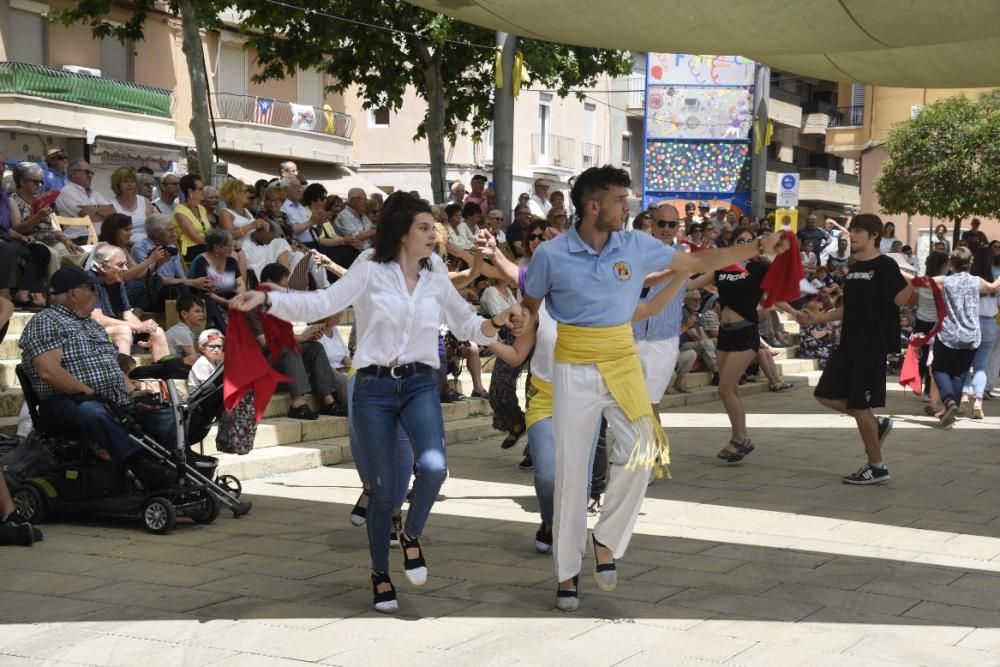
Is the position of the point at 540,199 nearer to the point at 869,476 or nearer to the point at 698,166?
the point at 698,166

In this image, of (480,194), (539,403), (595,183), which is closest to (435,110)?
(480,194)

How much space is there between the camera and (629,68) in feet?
90.6

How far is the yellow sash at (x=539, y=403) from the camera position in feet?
24.4

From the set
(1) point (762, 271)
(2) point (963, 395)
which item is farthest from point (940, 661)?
(2) point (963, 395)

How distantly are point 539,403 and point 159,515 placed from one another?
2.51 meters

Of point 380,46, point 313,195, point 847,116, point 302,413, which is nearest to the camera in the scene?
point 302,413

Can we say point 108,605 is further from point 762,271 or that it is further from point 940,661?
point 762,271

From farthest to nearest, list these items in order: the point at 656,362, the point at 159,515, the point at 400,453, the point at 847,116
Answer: the point at 847,116 → the point at 656,362 → the point at 159,515 → the point at 400,453

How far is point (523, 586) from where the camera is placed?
689 centimetres

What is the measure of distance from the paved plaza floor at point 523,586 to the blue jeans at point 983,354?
198 inches

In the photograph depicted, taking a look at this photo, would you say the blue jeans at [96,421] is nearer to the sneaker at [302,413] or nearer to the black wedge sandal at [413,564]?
the black wedge sandal at [413,564]

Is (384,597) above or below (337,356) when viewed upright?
below

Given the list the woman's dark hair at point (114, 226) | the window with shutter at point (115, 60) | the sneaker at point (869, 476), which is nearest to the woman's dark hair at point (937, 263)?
the sneaker at point (869, 476)

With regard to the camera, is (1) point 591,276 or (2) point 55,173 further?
(2) point 55,173
